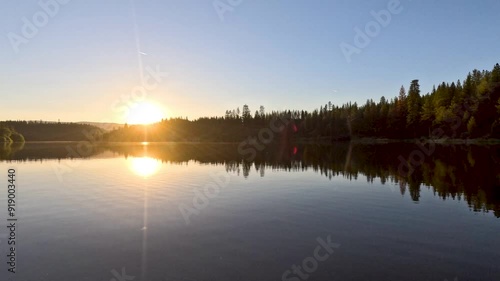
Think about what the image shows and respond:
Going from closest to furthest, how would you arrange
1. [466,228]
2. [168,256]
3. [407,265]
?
[407,265], [168,256], [466,228]

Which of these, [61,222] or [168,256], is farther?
[61,222]

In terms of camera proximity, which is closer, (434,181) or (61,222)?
(61,222)

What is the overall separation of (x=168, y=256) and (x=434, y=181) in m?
38.7

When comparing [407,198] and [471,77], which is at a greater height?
[471,77]

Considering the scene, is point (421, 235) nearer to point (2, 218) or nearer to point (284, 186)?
point (284, 186)

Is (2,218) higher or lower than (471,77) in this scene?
lower

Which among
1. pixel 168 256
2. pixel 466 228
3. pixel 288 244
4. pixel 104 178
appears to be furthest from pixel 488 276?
pixel 104 178

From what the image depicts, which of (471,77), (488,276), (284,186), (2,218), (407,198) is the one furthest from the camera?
(471,77)

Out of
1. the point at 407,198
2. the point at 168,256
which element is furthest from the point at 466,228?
the point at 168,256

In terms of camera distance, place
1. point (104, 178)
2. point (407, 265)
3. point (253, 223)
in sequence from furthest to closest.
→ point (104, 178) < point (253, 223) < point (407, 265)

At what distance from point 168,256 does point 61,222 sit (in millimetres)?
12243

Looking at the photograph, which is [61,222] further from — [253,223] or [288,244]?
[288,244]

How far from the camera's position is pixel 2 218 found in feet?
84.6

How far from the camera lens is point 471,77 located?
175500mm
